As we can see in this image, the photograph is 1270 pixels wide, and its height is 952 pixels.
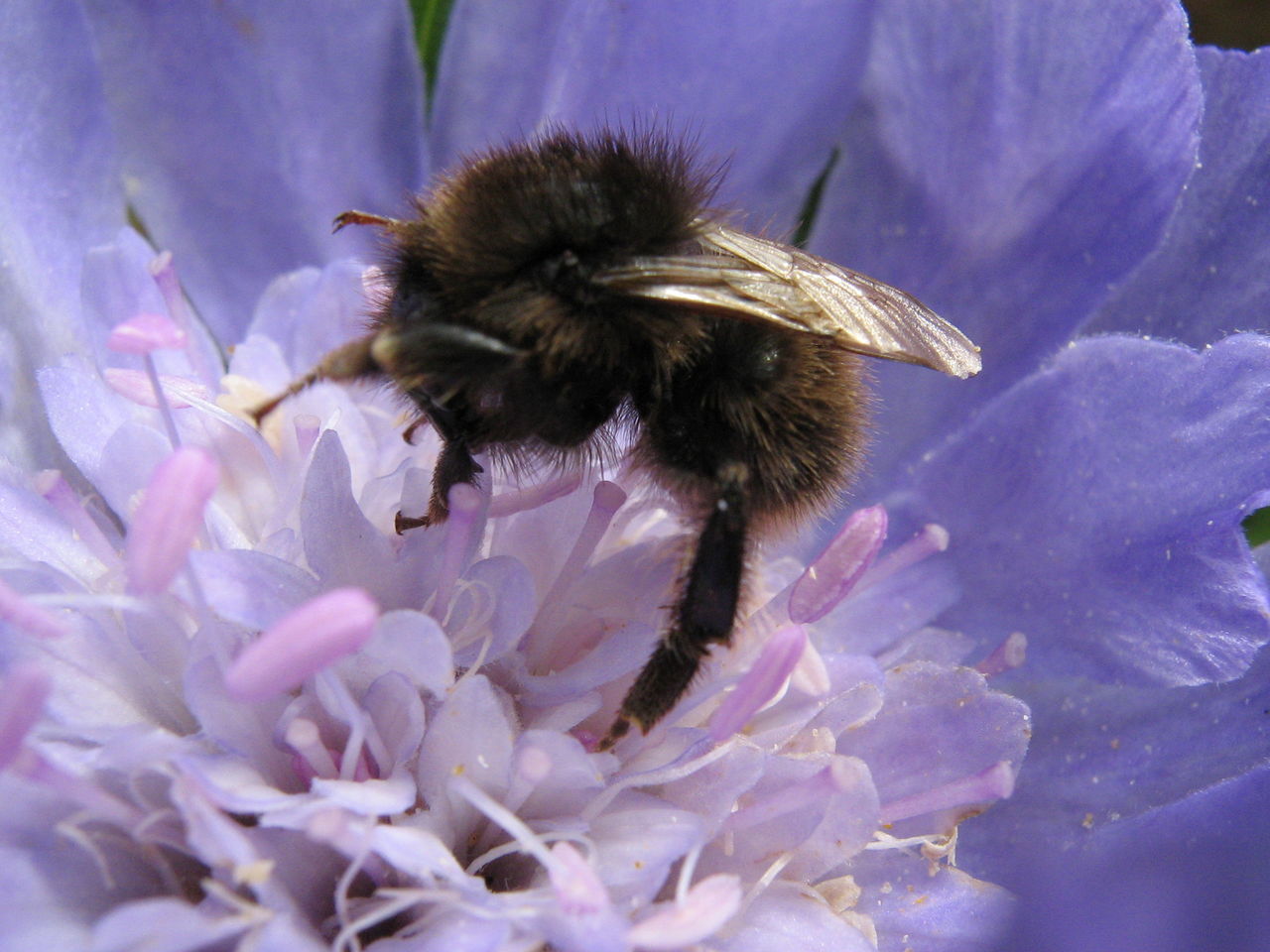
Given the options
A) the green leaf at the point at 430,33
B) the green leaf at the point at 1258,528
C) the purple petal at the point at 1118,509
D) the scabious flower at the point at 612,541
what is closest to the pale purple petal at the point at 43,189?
the scabious flower at the point at 612,541

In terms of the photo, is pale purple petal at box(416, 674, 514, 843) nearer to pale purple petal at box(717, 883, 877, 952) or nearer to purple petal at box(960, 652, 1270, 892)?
pale purple petal at box(717, 883, 877, 952)

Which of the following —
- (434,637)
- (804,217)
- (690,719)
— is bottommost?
(690,719)

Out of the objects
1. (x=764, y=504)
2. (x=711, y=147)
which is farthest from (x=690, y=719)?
(x=711, y=147)

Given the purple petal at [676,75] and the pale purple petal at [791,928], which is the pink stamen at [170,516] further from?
the purple petal at [676,75]

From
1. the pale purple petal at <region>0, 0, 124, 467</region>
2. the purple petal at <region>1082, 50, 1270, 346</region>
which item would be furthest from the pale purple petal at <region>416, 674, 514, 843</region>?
the purple petal at <region>1082, 50, 1270, 346</region>

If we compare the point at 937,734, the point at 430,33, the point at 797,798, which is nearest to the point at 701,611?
the point at 797,798

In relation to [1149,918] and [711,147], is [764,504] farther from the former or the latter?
[711,147]
